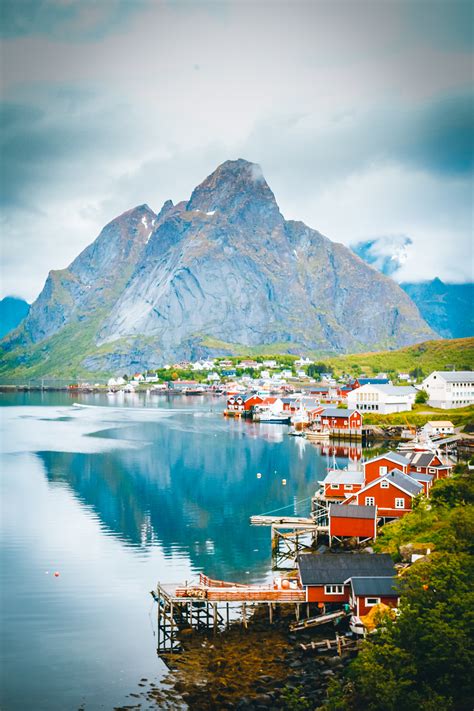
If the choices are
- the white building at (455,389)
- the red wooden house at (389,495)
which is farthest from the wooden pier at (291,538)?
the white building at (455,389)

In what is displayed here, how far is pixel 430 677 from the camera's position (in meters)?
18.0

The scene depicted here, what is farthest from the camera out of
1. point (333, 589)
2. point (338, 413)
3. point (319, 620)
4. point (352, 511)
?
point (338, 413)

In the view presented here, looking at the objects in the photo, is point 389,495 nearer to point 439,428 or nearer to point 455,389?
point 439,428

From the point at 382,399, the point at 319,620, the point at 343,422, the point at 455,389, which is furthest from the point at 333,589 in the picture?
the point at 455,389

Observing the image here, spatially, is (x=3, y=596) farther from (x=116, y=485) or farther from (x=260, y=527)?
A: (x=116, y=485)

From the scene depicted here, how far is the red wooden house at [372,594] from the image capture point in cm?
2452

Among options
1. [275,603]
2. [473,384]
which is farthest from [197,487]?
[473,384]

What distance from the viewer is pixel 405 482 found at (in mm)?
39688

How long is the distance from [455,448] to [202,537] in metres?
32.3

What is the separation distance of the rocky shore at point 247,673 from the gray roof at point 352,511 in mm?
9608

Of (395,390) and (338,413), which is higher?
(395,390)

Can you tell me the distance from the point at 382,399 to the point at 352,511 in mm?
62484

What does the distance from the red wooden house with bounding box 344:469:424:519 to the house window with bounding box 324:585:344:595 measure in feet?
40.9

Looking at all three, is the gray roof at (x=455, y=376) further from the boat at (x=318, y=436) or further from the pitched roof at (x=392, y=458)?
the pitched roof at (x=392, y=458)
